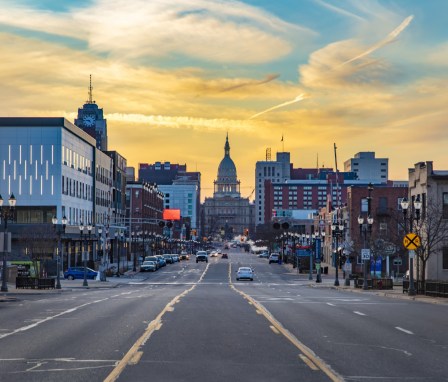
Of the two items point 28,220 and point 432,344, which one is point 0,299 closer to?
point 432,344

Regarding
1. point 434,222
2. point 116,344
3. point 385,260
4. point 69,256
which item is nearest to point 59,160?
point 69,256

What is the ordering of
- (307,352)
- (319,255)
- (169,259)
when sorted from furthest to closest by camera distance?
(169,259) → (319,255) → (307,352)

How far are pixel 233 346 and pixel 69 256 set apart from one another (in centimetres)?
9716

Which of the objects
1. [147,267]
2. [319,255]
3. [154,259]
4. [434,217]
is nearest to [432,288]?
[434,217]

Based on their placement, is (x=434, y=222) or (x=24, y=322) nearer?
(x=24, y=322)

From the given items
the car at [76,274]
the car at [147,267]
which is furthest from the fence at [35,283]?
the car at [147,267]

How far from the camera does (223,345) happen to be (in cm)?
2138

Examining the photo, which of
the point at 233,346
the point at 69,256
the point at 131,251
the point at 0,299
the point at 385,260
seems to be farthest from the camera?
the point at 131,251

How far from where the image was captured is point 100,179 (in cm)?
14075

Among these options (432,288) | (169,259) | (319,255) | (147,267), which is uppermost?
(319,255)

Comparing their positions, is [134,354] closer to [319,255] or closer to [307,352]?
[307,352]

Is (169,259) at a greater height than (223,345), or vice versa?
(223,345)

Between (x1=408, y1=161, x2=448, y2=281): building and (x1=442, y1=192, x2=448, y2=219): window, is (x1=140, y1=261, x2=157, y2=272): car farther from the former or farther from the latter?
(x1=442, y1=192, x2=448, y2=219): window

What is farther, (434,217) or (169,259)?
(169,259)
